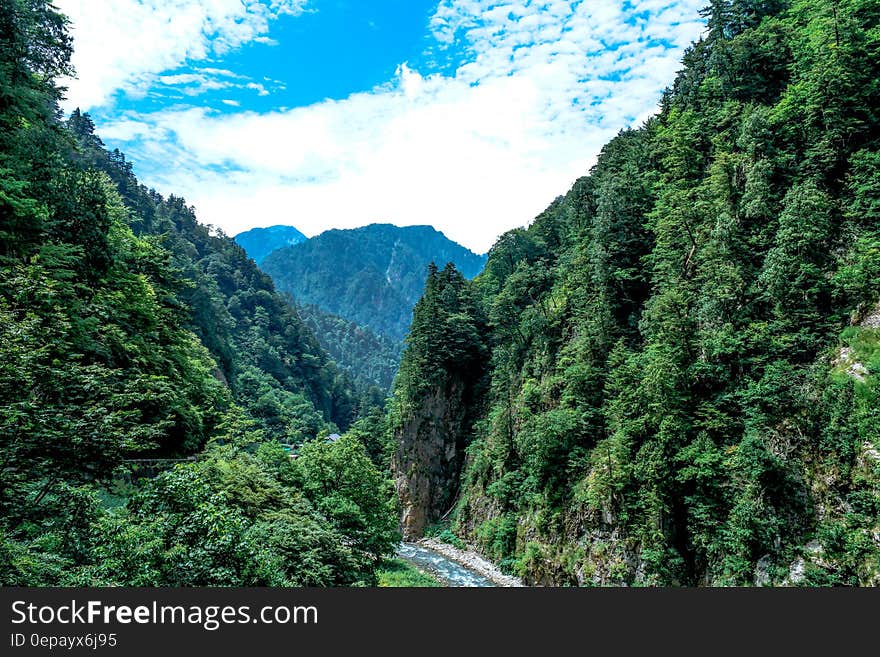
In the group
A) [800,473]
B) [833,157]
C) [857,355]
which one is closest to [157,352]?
[800,473]

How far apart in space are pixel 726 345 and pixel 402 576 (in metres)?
21.4

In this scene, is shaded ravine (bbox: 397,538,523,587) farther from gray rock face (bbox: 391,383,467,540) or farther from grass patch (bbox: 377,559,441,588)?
gray rock face (bbox: 391,383,467,540)

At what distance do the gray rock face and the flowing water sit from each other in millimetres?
6277

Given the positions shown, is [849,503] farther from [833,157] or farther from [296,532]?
[296,532]

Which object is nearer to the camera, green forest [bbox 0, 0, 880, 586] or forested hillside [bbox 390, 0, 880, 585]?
green forest [bbox 0, 0, 880, 586]

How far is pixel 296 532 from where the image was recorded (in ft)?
43.0

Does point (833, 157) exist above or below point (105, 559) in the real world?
above

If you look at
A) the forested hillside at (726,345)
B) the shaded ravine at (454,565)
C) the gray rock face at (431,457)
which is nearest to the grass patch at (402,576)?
the shaded ravine at (454,565)

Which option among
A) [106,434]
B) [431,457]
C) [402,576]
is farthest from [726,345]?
[431,457]

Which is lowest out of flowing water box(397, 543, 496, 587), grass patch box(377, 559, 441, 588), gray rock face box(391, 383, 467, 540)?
flowing water box(397, 543, 496, 587)

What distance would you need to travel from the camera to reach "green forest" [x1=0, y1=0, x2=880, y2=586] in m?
8.68

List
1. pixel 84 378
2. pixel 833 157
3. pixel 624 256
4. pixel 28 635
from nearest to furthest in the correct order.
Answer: pixel 28 635 < pixel 84 378 < pixel 833 157 < pixel 624 256

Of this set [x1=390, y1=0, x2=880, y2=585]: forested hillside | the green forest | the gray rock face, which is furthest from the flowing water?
the gray rock face

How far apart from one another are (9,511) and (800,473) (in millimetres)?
22005
